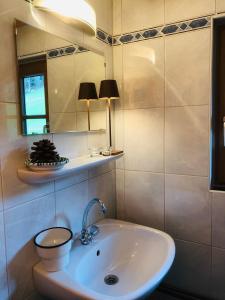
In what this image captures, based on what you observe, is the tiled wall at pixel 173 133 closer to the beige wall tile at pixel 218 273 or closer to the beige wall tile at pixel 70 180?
the beige wall tile at pixel 218 273

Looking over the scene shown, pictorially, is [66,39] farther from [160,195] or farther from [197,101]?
[160,195]

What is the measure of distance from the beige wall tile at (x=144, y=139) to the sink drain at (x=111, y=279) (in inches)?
26.9

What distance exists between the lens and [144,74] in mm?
1576

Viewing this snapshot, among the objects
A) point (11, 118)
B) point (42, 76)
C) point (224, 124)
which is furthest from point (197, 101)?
point (11, 118)

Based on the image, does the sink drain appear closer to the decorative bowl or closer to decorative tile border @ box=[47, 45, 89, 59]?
the decorative bowl

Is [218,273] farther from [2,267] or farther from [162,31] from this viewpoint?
[162,31]

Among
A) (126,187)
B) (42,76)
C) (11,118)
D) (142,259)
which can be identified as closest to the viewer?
(11,118)

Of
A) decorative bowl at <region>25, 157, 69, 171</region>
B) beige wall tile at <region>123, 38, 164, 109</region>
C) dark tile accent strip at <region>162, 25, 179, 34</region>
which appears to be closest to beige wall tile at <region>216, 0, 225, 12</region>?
dark tile accent strip at <region>162, 25, 179, 34</region>

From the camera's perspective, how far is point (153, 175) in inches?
63.6

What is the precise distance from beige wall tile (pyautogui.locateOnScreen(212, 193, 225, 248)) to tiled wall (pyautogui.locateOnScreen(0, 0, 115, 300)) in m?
0.84

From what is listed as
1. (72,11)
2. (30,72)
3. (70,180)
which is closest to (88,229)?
(70,180)

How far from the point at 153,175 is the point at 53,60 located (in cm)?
94

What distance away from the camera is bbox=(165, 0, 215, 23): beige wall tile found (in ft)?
4.46

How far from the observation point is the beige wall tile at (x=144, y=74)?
60.1 inches
